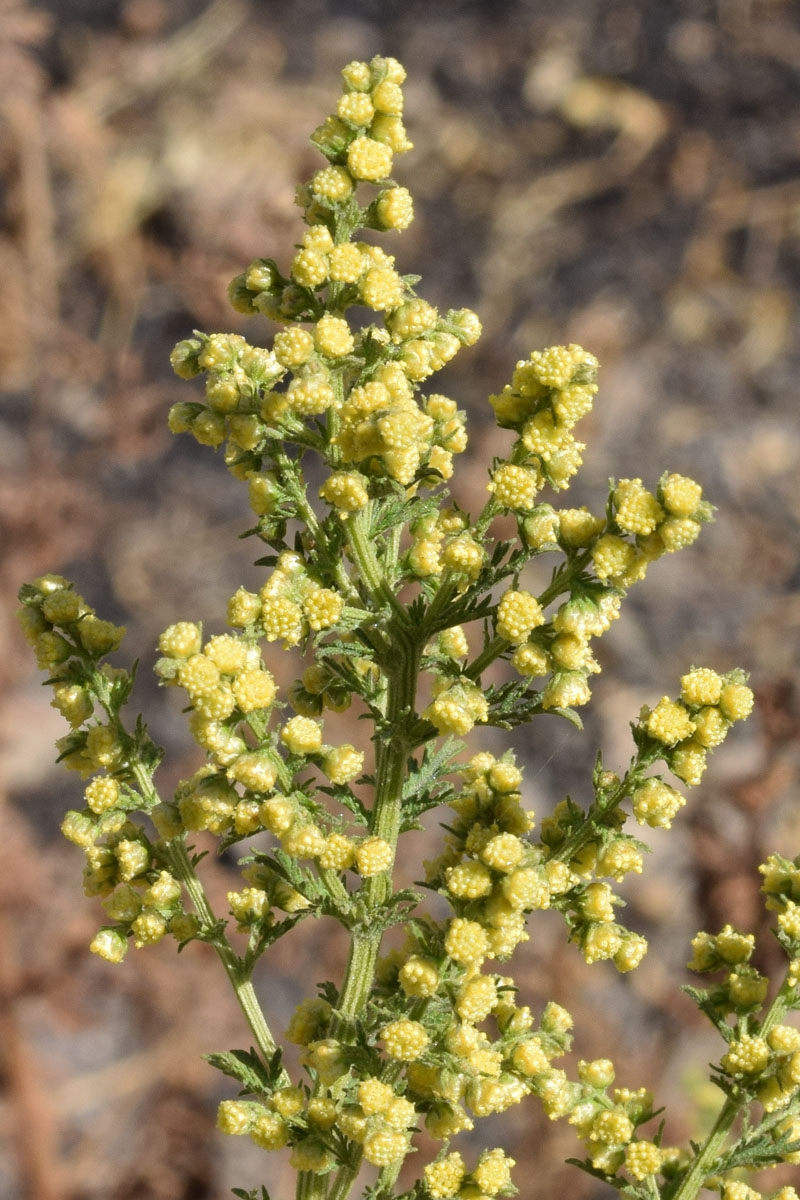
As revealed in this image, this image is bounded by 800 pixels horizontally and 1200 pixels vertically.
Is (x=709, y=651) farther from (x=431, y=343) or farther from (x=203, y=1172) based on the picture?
(x=431, y=343)

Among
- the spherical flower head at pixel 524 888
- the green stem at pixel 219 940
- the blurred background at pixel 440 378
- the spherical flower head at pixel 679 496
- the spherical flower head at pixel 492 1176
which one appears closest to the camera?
the spherical flower head at pixel 679 496

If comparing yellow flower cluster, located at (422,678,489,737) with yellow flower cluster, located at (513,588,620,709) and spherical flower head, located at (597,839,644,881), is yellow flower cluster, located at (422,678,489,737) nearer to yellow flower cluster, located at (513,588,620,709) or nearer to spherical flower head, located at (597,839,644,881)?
yellow flower cluster, located at (513,588,620,709)

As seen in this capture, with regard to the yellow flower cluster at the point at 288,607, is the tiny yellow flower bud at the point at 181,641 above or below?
below

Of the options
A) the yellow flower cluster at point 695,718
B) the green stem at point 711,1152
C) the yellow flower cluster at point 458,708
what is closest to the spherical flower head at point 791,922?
the green stem at point 711,1152

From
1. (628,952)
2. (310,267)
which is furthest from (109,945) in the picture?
(310,267)

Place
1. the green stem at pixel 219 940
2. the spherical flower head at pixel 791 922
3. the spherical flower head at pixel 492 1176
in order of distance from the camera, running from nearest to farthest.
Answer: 1. the spherical flower head at pixel 492 1176
2. the spherical flower head at pixel 791 922
3. the green stem at pixel 219 940

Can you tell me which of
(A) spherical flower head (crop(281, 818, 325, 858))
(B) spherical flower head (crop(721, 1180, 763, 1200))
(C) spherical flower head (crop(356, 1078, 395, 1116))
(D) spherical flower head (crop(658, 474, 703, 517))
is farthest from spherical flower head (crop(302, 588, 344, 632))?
(B) spherical flower head (crop(721, 1180, 763, 1200))

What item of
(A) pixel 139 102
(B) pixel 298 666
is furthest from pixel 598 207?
(B) pixel 298 666

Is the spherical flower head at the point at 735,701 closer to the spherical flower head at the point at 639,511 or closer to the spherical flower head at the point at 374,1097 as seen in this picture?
the spherical flower head at the point at 639,511
